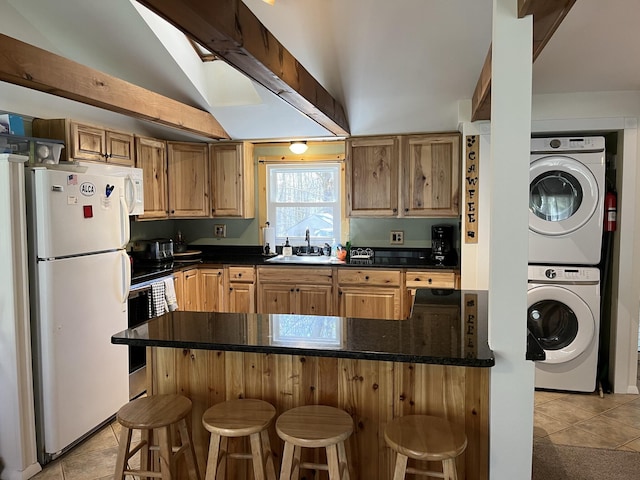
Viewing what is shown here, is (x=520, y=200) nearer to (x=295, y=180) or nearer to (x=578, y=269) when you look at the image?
(x=578, y=269)

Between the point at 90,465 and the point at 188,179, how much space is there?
108 inches

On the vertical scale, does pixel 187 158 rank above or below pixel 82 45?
below

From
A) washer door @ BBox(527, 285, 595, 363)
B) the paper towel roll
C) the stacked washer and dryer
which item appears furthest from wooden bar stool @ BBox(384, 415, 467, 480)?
the paper towel roll

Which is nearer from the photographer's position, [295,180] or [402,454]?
[402,454]

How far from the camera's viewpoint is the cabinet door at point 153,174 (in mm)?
4129

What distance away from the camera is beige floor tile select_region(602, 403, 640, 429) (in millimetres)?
3205

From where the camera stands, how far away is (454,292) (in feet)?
9.64

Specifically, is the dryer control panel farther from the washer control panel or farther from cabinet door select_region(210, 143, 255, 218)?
cabinet door select_region(210, 143, 255, 218)

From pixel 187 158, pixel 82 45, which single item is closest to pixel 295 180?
pixel 187 158

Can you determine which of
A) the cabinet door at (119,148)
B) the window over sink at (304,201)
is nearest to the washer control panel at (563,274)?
the window over sink at (304,201)

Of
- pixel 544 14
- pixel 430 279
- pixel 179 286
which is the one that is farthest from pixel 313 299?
pixel 544 14

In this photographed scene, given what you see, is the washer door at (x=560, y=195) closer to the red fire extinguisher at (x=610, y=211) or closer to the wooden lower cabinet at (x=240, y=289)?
the red fire extinguisher at (x=610, y=211)

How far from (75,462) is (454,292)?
7.99ft

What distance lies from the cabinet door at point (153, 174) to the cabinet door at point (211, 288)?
0.69 m
